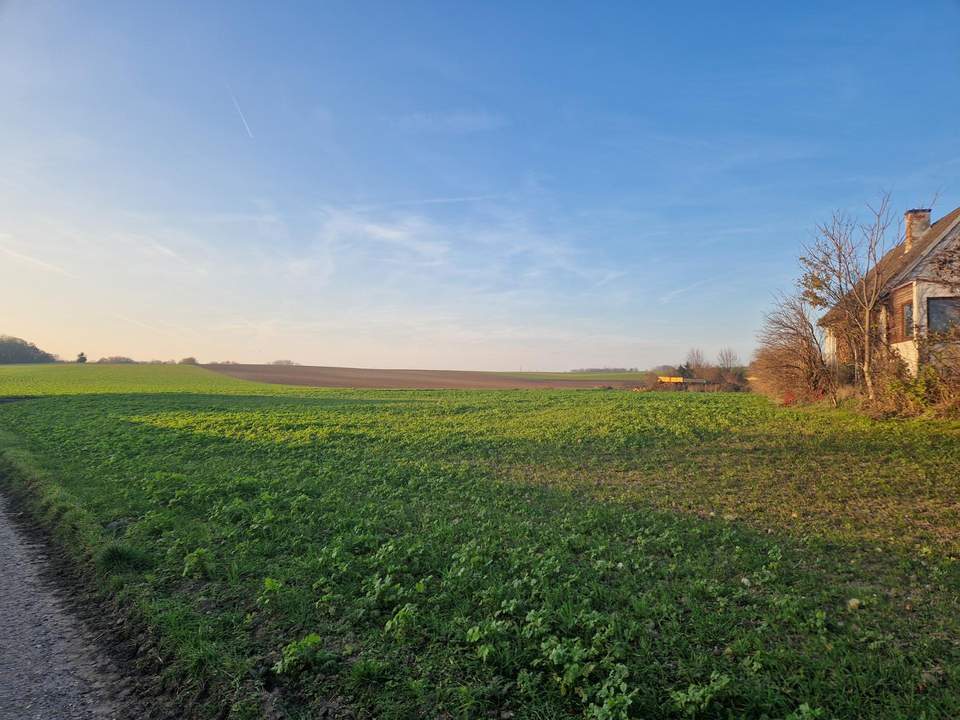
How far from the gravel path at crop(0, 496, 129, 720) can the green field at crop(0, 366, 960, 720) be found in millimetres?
541

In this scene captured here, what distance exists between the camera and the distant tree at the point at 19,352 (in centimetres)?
10347

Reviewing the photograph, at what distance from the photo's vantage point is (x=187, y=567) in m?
7.64

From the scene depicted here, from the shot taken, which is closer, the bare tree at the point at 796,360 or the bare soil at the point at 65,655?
the bare soil at the point at 65,655

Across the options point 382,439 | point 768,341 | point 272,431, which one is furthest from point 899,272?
point 272,431

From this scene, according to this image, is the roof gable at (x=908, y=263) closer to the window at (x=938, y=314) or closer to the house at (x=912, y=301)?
the house at (x=912, y=301)

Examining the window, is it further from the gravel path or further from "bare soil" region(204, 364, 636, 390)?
"bare soil" region(204, 364, 636, 390)

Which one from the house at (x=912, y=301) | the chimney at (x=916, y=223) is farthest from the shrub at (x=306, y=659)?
the chimney at (x=916, y=223)

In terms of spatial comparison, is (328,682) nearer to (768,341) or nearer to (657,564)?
(657,564)

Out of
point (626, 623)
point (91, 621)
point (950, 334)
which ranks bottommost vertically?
point (91, 621)

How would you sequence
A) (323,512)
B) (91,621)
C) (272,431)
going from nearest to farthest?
(91,621), (323,512), (272,431)

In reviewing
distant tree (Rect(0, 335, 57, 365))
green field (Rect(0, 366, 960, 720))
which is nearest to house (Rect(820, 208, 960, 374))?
green field (Rect(0, 366, 960, 720))

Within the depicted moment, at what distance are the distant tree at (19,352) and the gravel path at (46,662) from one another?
413ft

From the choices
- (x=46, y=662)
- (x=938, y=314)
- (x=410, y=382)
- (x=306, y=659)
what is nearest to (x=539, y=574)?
(x=306, y=659)

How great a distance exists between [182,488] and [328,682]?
8.96 meters
